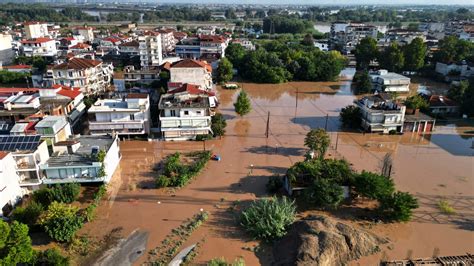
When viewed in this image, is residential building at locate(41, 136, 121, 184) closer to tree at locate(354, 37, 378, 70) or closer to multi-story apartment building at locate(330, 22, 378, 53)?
tree at locate(354, 37, 378, 70)

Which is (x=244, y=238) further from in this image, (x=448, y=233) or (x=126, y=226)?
(x=448, y=233)

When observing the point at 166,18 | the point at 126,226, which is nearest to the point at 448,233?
the point at 126,226

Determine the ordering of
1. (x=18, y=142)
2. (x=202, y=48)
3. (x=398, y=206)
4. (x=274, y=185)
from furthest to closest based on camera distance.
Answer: (x=202, y=48), (x=274, y=185), (x=18, y=142), (x=398, y=206)

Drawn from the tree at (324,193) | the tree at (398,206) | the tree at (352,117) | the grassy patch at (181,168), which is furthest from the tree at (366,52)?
the tree at (324,193)

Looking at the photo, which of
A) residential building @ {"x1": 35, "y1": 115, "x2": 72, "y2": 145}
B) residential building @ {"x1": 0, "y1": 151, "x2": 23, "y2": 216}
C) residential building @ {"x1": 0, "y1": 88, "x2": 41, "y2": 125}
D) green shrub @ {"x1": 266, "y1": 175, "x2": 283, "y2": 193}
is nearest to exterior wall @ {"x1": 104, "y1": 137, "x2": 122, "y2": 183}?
residential building @ {"x1": 35, "y1": 115, "x2": 72, "y2": 145}

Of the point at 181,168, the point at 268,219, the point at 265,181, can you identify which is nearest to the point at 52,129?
the point at 181,168

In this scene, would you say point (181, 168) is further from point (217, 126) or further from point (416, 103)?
point (416, 103)
